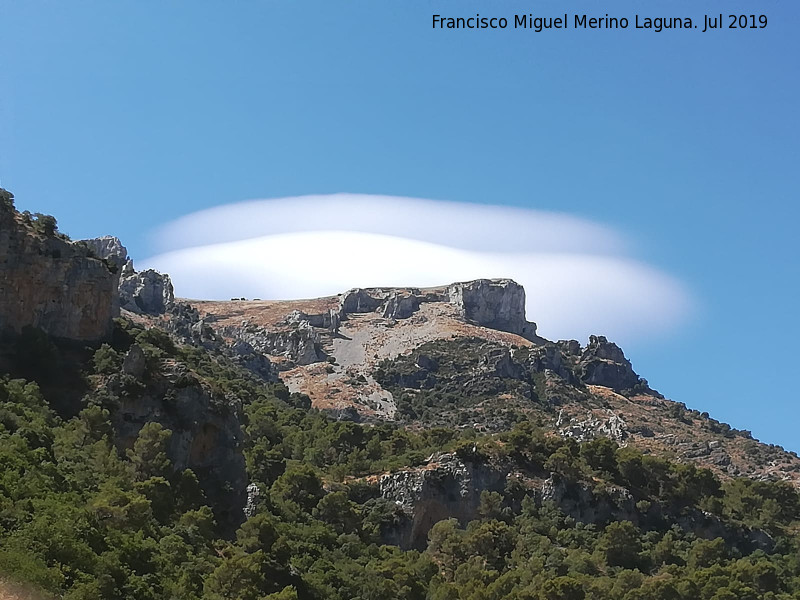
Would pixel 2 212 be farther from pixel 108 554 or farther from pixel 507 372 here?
pixel 507 372

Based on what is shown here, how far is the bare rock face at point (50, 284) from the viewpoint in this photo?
201 feet

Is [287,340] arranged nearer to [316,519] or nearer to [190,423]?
[316,519]

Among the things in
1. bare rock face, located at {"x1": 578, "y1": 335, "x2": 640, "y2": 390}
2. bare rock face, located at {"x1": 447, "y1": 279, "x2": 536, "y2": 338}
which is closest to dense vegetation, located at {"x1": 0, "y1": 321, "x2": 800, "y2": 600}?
bare rock face, located at {"x1": 578, "y1": 335, "x2": 640, "y2": 390}

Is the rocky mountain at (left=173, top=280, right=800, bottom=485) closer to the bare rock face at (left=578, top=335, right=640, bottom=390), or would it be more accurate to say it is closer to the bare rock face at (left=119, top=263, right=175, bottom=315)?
the bare rock face at (left=578, top=335, right=640, bottom=390)

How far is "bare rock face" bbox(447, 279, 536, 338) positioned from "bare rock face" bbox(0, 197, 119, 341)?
124m

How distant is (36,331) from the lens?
61.1m

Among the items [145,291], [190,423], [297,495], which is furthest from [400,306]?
[190,423]

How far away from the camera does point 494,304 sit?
618 feet

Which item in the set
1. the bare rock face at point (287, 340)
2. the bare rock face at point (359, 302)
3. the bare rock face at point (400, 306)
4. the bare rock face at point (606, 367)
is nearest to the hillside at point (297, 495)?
the bare rock face at point (606, 367)

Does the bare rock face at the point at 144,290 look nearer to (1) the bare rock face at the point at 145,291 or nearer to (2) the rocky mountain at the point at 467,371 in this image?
(1) the bare rock face at the point at 145,291

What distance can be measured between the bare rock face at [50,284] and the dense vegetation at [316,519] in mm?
1853

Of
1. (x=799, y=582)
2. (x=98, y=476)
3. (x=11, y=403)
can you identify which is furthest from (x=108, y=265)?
(x=799, y=582)

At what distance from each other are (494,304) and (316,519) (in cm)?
12345

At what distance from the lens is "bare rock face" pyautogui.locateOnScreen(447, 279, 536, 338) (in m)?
187
